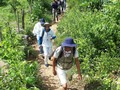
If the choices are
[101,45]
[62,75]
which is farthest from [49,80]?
[101,45]

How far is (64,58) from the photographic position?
7746 millimetres

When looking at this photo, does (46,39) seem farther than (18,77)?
Yes

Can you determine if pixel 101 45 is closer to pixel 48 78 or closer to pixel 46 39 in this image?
pixel 46 39

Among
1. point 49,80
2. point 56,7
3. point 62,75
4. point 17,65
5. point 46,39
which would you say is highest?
point 56,7

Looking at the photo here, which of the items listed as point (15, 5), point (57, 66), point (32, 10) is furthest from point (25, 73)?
point (32, 10)

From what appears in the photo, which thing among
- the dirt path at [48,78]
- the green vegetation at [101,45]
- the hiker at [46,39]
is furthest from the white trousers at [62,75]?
the hiker at [46,39]

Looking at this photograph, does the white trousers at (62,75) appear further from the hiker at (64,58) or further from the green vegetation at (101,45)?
the green vegetation at (101,45)

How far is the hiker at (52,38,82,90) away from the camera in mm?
7419

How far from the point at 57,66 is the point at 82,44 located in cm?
202

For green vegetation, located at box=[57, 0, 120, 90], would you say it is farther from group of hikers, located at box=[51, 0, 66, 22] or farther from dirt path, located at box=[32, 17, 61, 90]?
group of hikers, located at box=[51, 0, 66, 22]

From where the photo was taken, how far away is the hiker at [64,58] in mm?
7419

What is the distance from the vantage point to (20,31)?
1413 centimetres

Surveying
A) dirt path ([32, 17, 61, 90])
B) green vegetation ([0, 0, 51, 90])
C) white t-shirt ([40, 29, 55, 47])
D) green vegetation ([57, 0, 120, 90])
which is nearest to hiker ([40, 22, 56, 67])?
white t-shirt ([40, 29, 55, 47])

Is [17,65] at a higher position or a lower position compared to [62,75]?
higher
